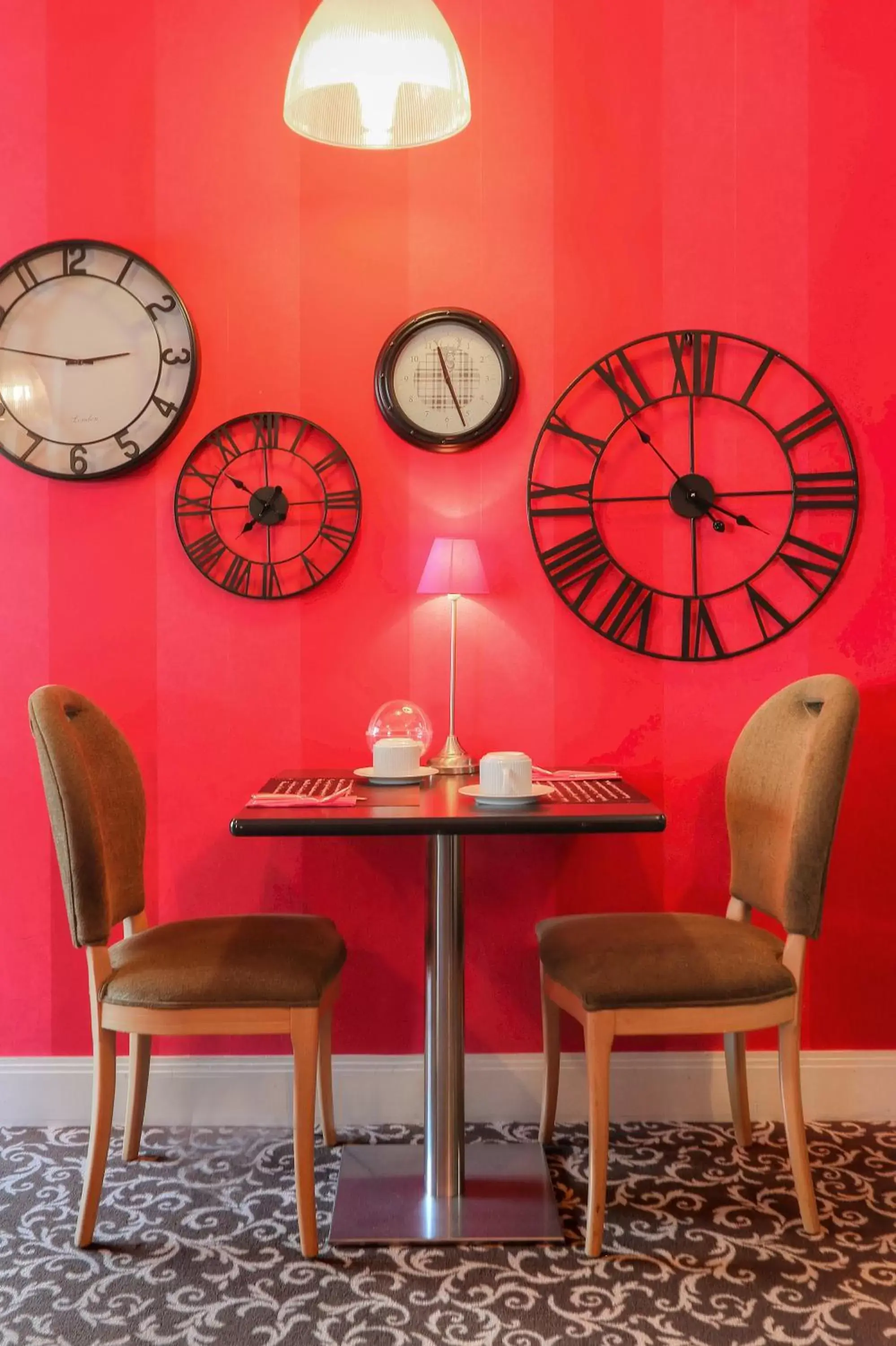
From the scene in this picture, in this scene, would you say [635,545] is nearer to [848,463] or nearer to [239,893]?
[848,463]

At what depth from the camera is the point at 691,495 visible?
2.68 meters

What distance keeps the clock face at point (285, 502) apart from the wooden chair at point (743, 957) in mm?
1095

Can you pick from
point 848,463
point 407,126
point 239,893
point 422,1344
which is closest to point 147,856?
point 239,893

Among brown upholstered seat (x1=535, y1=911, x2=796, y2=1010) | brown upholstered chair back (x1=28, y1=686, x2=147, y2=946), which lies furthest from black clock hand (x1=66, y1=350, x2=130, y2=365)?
brown upholstered seat (x1=535, y1=911, x2=796, y2=1010)

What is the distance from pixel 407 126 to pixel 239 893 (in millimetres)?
1797

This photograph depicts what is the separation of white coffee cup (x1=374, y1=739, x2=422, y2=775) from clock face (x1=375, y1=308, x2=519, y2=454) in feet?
2.69

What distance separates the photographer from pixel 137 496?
271 cm

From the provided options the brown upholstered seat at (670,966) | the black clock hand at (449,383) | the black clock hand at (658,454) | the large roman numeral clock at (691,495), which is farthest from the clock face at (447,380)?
the brown upholstered seat at (670,966)

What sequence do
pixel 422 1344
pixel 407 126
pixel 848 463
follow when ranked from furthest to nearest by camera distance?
1. pixel 848 463
2. pixel 407 126
3. pixel 422 1344

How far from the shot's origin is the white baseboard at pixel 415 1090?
2.66 metres

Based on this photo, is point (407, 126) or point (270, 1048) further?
point (270, 1048)

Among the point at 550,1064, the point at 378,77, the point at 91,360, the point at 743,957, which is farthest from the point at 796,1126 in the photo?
the point at 91,360

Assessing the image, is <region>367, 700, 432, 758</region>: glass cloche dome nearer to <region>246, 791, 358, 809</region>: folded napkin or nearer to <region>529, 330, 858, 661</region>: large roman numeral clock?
<region>246, 791, 358, 809</region>: folded napkin

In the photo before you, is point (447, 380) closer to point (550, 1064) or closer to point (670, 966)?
point (670, 966)
